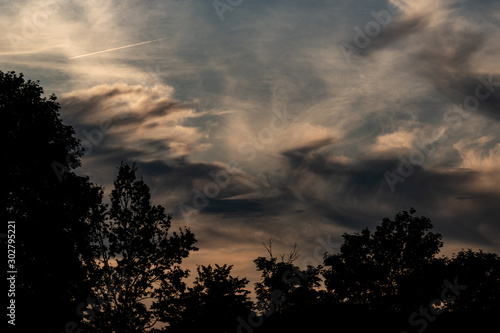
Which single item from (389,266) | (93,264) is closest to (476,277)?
(389,266)

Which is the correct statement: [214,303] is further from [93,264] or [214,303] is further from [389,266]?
[389,266]

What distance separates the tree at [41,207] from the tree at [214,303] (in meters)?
13.6

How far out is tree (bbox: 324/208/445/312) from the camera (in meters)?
72.7

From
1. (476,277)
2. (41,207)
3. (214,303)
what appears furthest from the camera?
(476,277)

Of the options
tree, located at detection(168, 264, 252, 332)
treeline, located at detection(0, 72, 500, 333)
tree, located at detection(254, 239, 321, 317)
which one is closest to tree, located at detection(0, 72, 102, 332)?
treeline, located at detection(0, 72, 500, 333)

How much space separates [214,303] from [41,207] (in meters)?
27.7

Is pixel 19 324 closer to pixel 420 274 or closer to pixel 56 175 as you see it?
pixel 56 175

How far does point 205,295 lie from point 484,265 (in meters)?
47.9

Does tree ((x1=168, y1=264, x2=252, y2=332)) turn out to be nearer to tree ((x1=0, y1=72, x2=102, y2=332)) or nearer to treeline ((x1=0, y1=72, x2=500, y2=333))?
treeline ((x1=0, y1=72, x2=500, y2=333))

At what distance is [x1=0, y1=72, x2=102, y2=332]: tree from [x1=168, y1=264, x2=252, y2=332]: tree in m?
13.6

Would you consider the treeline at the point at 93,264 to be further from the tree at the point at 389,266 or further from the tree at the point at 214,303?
the tree at the point at 389,266

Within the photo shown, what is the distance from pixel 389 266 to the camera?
2987 inches

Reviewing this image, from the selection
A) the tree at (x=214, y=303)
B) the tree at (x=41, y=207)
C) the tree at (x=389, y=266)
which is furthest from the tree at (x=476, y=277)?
the tree at (x=41, y=207)

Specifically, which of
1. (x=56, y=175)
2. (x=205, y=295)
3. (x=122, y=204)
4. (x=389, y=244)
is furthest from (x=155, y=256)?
(x=389, y=244)
